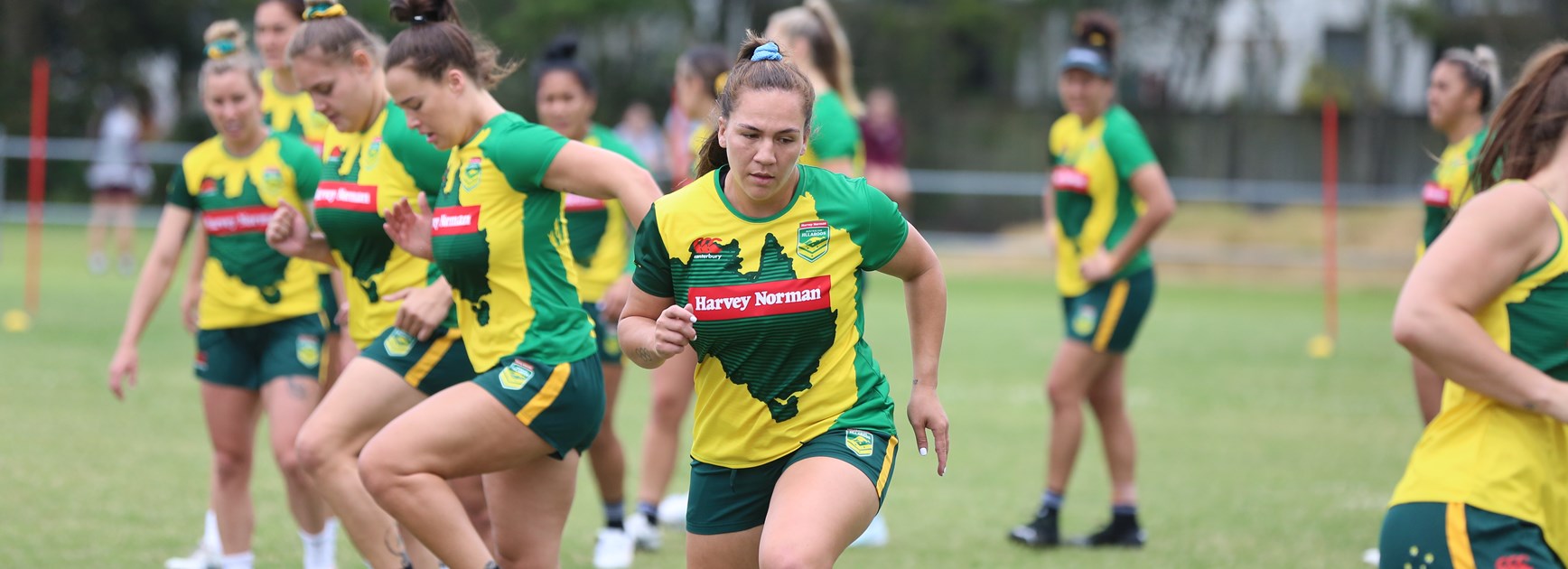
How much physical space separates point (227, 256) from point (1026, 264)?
1621cm

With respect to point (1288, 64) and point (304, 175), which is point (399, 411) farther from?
point (1288, 64)

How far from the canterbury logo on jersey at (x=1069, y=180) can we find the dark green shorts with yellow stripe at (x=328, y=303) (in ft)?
10.7

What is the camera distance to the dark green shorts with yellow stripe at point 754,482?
3689mm

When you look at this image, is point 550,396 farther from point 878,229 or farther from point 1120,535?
point 1120,535

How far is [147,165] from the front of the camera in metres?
22.6

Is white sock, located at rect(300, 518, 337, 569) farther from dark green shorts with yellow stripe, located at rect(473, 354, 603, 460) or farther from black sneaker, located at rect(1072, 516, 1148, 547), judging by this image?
black sneaker, located at rect(1072, 516, 1148, 547)

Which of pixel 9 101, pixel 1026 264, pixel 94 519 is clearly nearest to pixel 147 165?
pixel 9 101

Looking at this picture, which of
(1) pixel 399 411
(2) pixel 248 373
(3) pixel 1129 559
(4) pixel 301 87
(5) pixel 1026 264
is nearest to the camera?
(1) pixel 399 411

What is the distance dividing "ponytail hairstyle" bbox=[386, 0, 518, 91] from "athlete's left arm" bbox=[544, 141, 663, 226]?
1.52ft

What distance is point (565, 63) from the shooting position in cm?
655

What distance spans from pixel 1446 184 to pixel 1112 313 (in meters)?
1.51

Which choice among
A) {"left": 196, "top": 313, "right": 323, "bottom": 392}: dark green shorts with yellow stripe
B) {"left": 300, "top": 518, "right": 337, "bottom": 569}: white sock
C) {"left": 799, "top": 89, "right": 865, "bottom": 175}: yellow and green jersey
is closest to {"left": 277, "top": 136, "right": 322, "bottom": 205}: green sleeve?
{"left": 196, "top": 313, "right": 323, "bottom": 392}: dark green shorts with yellow stripe

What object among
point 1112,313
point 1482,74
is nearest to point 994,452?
point 1112,313

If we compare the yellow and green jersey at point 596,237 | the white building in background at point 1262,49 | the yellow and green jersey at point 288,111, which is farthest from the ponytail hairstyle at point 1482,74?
the white building in background at point 1262,49
